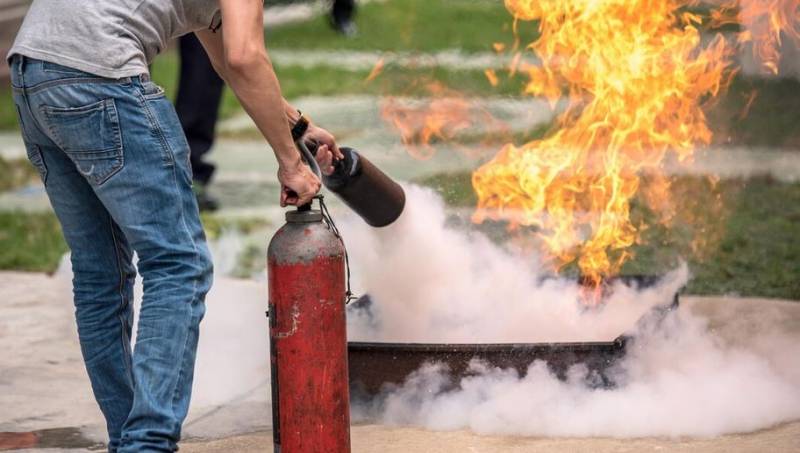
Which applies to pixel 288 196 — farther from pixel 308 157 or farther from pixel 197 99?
pixel 197 99

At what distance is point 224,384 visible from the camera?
186 inches

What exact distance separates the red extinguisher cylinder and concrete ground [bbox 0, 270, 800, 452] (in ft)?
1.69

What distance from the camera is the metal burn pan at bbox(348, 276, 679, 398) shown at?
4.02m

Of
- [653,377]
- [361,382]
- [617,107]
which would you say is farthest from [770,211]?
[361,382]

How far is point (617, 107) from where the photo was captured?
189 inches

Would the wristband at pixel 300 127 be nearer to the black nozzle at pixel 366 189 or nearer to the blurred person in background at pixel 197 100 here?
the black nozzle at pixel 366 189

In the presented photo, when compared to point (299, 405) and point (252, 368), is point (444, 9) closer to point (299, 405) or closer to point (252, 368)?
point (252, 368)

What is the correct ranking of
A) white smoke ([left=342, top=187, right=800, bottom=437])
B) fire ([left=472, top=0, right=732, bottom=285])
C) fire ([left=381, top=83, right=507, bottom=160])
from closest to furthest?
1. white smoke ([left=342, top=187, right=800, bottom=437])
2. fire ([left=472, top=0, right=732, bottom=285])
3. fire ([left=381, top=83, right=507, bottom=160])

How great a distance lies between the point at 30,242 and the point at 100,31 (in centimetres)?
406

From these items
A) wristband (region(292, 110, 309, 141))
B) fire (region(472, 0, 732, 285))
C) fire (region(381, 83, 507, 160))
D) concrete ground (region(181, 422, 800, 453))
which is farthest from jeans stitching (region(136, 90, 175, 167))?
fire (region(381, 83, 507, 160))

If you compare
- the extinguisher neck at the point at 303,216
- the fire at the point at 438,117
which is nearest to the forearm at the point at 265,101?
the extinguisher neck at the point at 303,216

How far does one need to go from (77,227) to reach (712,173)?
16.8 ft

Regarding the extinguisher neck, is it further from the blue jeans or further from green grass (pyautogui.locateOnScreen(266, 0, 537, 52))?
green grass (pyautogui.locateOnScreen(266, 0, 537, 52))

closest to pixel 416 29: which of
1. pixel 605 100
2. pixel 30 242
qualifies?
pixel 30 242
